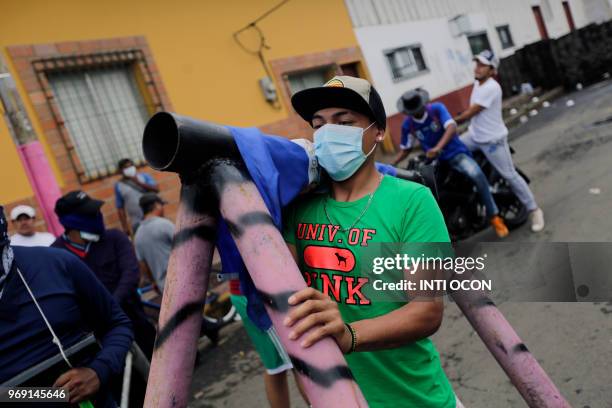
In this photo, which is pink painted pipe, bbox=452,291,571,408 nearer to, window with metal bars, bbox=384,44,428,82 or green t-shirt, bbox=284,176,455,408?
green t-shirt, bbox=284,176,455,408

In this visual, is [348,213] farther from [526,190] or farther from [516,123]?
[516,123]

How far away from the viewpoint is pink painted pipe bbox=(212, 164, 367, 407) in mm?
821

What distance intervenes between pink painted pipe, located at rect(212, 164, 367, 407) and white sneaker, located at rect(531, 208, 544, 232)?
4596mm

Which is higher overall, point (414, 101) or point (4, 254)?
point (414, 101)

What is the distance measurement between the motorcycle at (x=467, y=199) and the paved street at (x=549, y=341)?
187mm

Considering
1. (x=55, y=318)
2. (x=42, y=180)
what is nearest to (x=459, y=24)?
(x=42, y=180)

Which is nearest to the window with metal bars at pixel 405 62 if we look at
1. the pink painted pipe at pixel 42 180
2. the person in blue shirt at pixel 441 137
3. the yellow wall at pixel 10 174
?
the person in blue shirt at pixel 441 137

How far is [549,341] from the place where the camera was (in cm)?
300

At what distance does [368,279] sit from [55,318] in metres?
1.22

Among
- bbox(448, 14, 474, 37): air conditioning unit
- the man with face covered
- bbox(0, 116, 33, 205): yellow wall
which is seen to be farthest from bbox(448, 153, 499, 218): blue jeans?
bbox(448, 14, 474, 37): air conditioning unit

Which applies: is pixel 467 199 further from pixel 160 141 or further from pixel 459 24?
pixel 459 24

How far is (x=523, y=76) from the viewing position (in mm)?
17250

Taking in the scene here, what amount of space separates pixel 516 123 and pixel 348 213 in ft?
42.9

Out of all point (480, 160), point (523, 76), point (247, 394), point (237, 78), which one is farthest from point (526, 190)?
point (523, 76)
